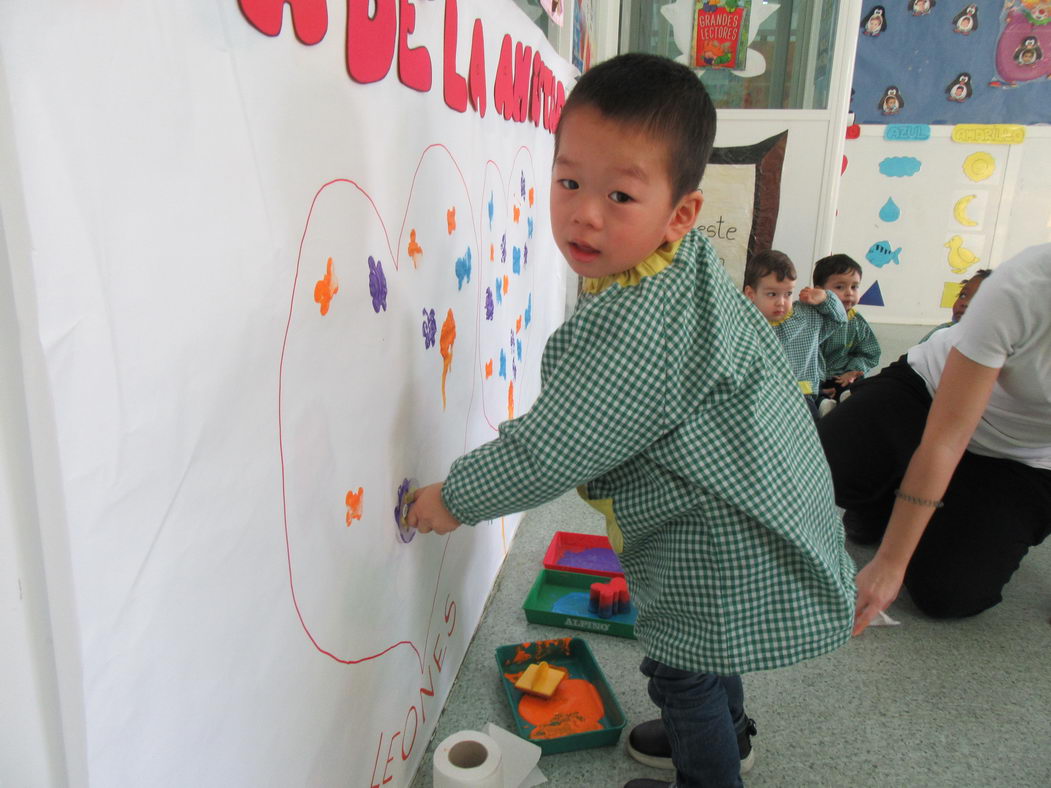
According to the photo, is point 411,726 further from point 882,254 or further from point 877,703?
point 882,254

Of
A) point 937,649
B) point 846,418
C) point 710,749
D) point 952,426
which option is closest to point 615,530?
point 710,749

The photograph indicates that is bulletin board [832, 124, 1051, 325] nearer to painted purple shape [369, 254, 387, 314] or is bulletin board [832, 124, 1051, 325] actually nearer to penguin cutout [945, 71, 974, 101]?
penguin cutout [945, 71, 974, 101]

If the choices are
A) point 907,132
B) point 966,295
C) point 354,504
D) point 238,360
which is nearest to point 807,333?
point 966,295

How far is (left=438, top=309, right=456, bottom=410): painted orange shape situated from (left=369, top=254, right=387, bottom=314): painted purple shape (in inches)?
7.0

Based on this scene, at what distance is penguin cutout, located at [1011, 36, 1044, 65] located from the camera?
11.7 ft

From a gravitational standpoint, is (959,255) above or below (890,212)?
below

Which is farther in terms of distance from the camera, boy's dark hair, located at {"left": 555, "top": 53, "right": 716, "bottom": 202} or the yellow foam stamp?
the yellow foam stamp

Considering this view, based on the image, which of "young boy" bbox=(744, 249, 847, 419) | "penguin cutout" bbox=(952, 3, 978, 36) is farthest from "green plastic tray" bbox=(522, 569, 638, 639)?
"penguin cutout" bbox=(952, 3, 978, 36)

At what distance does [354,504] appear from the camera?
2.11 ft

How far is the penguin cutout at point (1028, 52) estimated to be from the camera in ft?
11.7

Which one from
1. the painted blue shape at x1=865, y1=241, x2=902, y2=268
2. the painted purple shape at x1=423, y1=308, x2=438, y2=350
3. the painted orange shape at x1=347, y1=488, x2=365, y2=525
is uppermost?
the painted purple shape at x1=423, y1=308, x2=438, y2=350

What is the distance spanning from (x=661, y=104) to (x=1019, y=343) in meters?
0.73

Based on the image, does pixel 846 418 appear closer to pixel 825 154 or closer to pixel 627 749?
pixel 627 749

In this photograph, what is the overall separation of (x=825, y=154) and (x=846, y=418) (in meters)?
1.27
